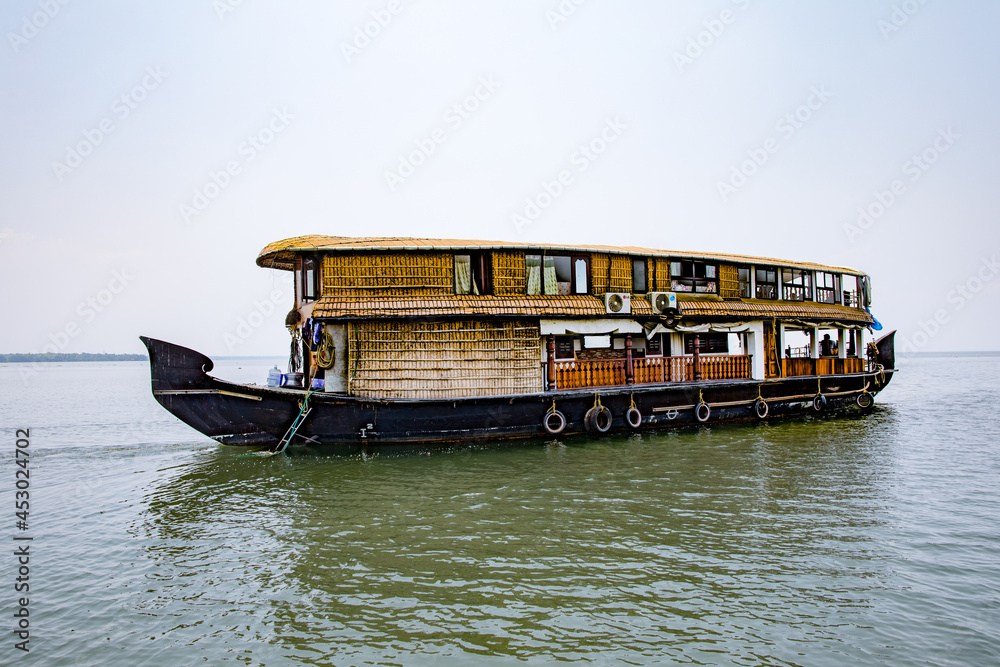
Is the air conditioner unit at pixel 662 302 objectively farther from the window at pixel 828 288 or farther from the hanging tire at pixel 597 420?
the window at pixel 828 288

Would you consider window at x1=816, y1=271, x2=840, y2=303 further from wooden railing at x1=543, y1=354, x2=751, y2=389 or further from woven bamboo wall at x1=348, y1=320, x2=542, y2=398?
woven bamboo wall at x1=348, y1=320, x2=542, y2=398

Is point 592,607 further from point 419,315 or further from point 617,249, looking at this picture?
point 617,249

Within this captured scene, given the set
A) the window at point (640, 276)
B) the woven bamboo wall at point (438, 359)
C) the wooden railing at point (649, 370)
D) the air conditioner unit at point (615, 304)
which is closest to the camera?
the woven bamboo wall at point (438, 359)

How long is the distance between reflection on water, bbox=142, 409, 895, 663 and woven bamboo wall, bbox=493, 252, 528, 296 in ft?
13.7

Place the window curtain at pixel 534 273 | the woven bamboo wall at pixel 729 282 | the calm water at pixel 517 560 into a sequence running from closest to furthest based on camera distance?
the calm water at pixel 517 560 < the window curtain at pixel 534 273 < the woven bamboo wall at pixel 729 282

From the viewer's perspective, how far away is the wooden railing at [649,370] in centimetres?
1413

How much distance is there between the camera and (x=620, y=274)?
15.2 meters

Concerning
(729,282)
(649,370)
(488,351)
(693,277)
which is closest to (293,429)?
(488,351)

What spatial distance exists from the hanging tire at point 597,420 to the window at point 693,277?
4785 mm

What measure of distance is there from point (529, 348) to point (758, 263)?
8.86 metres

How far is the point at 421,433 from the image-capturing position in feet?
40.5

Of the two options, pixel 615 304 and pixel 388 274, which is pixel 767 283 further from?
pixel 388 274

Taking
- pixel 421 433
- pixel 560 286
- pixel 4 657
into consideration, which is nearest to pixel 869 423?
pixel 560 286

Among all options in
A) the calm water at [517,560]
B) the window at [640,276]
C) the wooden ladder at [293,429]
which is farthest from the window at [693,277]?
the wooden ladder at [293,429]
